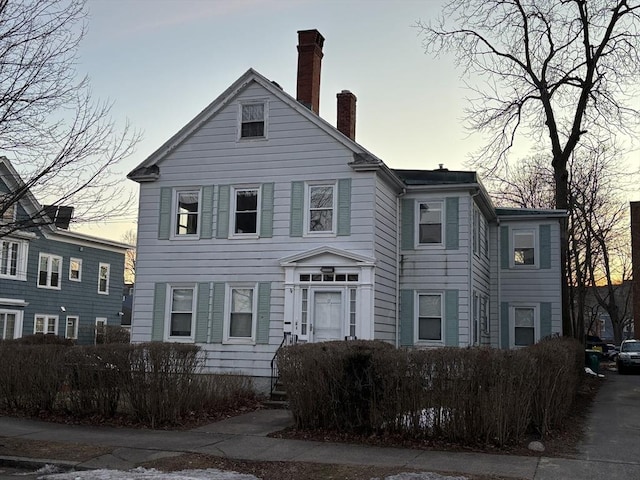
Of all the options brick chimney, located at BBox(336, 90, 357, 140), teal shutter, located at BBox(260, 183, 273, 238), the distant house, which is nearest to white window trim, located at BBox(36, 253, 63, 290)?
the distant house

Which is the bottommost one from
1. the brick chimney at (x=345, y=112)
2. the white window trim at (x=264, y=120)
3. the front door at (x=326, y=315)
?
the front door at (x=326, y=315)

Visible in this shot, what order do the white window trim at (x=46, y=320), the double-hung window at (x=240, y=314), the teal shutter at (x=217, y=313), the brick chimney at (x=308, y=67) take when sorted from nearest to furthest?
the double-hung window at (x=240, y=314)
the teal shutter at (x=217, y=313)
the brick chimney at (x=308, y=67)
the white window trim at (x=46, y=320)

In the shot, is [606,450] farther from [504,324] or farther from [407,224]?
[504,324]

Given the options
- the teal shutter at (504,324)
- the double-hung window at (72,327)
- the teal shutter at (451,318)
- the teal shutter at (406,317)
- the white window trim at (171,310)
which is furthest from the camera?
the double-hung window at (72,327)

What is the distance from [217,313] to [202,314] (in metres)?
0.47

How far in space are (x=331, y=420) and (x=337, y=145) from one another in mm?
8669

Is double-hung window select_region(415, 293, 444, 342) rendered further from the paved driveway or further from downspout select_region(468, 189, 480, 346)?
the paved driveway

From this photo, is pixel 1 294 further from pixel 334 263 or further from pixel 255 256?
pixel 334 263

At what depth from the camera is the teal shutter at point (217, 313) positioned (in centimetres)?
1811

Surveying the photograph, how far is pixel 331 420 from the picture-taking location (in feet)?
37.1

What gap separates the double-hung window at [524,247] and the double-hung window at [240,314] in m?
11.0

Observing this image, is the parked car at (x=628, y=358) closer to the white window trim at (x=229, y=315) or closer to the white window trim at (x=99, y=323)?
the white window trim at (x=229, y=315)

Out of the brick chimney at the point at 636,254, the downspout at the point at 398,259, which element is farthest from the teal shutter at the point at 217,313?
the brick chimney at the point at 636,254

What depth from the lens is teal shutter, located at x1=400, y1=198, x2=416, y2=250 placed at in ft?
65.0
